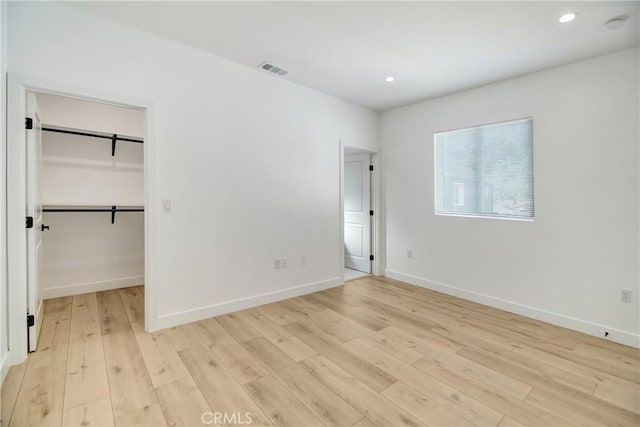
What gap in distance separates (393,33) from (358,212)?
3.09m

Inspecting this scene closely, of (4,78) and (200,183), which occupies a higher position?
(4,78)

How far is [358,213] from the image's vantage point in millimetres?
5320

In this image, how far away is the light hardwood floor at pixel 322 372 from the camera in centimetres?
180

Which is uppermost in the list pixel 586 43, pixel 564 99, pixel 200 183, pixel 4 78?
pixel 586 43

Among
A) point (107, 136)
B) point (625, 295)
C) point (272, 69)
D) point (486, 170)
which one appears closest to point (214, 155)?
point (272, 69)

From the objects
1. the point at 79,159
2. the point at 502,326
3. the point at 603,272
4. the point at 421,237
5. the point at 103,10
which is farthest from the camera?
the point at 421,237

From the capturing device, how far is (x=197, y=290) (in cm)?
314

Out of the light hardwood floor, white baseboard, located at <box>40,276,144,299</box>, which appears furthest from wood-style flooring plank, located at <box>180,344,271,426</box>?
white baseboard, located at <box>40,276,144,299</box>

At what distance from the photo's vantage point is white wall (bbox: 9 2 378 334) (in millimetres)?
2494

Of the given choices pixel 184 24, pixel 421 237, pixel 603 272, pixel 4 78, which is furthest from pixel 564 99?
pixel 4 78

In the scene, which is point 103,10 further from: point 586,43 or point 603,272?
point 603,272

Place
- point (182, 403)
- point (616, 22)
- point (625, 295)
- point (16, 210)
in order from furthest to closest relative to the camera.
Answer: point (625, 295) < point (616, 22) < point (16, 210) < point (182, 403)

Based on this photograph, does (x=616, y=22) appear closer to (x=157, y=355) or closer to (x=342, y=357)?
(x=342, y=357)

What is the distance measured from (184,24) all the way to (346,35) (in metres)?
1.45
